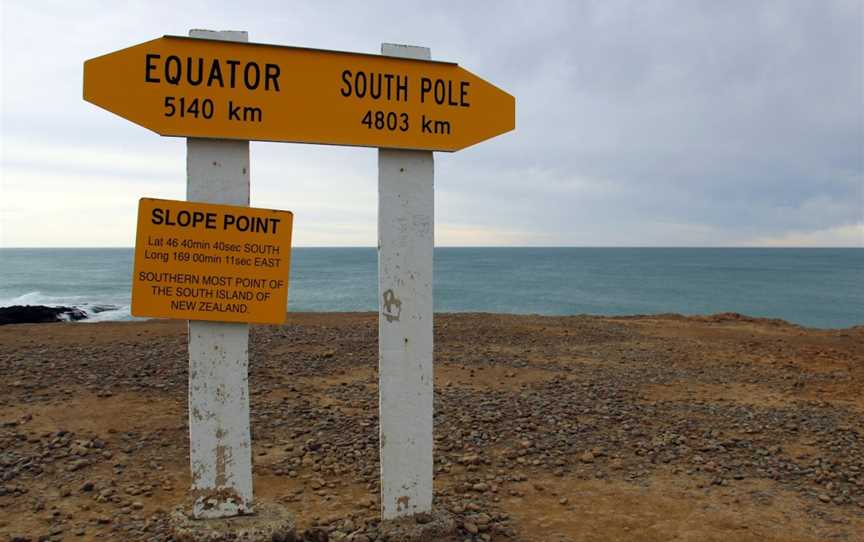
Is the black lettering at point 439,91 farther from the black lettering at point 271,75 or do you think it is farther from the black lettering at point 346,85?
the black lettering at point 271,75

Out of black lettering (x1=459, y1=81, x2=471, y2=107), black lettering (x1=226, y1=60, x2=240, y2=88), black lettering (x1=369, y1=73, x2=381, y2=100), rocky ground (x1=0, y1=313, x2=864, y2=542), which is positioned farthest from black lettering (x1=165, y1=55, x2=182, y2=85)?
rocky ground (x1=0, y1=313, x2=864, y2=542)

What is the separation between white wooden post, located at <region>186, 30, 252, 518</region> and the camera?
3.60 meters

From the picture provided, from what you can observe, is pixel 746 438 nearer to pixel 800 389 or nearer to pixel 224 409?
pixel 800 389

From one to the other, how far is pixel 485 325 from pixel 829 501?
9594 mm

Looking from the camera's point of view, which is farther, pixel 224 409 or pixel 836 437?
Answer: pixel 836 437

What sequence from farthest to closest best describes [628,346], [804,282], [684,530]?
[804,282]
[628,346]
[684,530]

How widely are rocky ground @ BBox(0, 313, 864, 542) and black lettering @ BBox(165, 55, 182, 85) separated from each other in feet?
10.2

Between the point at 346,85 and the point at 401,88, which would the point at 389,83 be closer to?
the point at 401,88

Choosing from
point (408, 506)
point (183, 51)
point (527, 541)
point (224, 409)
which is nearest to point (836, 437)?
point (527, 541)

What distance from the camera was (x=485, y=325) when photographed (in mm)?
14422

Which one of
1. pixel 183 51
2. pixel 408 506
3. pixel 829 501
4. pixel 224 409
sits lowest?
pixel 829 501

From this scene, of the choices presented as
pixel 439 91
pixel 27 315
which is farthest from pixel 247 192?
pixel 27 315

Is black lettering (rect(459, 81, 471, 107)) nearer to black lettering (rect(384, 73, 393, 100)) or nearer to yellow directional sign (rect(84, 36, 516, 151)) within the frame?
yellow directional sign (rect(84, 36, 516, 151))

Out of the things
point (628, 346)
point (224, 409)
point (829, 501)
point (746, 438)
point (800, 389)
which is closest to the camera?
point (224, 409)
